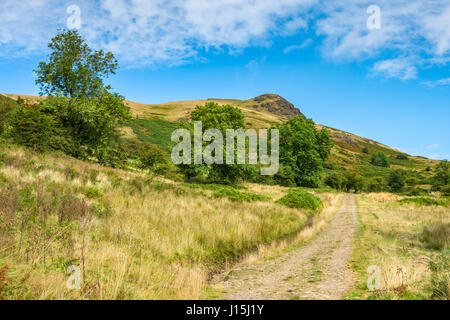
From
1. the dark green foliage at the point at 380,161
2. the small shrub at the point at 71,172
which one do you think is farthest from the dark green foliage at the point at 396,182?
the small shrub at the point at 71,172

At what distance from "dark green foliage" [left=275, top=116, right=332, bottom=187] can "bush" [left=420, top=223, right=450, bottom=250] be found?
37.9 metres

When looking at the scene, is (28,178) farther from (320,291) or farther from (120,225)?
(320,291)

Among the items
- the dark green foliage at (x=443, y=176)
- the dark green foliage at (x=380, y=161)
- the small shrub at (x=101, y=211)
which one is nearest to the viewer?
the small shrub at (x=101, y=211)

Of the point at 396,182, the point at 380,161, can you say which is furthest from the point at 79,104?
the point at 380,161

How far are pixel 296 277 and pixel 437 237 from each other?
8041mm

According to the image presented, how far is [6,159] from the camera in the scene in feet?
37.2

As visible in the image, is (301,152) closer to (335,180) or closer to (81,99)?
(335,180)

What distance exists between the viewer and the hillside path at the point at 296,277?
483 centimetres

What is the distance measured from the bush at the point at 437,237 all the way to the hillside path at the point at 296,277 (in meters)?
3.31

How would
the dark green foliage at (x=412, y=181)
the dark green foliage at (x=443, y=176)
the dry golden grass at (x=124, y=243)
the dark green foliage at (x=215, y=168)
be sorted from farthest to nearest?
the dark green foliage at (x=412, y=181) → the dark green foliage at (x=443, y=176) → the dark green foliage at (x=215, y=168) → the dry golden grass at (x=124, y=243)

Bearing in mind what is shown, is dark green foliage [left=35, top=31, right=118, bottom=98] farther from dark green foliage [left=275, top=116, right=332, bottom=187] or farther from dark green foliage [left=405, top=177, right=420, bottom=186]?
dark green foliage [left=405, top=177, right=420, bottom=186]

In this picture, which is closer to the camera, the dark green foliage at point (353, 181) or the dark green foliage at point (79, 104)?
the dark green foliage at point (79, 104)

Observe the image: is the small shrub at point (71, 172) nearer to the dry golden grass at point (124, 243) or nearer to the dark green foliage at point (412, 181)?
the dry golden grass at point (124, 243)

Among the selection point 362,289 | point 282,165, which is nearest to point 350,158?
point 282,165
